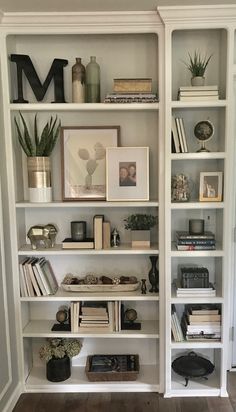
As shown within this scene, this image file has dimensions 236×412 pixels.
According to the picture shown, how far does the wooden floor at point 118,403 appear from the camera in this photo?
2434 mm

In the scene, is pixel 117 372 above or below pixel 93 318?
below

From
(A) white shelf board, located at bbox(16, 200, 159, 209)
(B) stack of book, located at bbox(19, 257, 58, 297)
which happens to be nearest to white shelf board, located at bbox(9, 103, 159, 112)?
(A) white shelf board, located at bbox(16, 200, 159, 209)

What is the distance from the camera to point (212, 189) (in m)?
2.46

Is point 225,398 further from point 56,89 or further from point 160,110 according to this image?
point 56,89

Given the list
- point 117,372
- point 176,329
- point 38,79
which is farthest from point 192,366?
point 38,79

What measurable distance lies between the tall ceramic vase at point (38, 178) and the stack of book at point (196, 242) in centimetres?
93

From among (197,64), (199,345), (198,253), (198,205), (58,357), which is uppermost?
(197,64)

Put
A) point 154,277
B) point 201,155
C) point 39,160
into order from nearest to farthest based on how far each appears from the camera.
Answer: point 201,155, point 39,160, point 154,277

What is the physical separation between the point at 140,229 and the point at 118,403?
1.17 metres

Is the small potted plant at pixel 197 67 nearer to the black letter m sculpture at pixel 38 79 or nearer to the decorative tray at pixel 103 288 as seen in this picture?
the black letter m sculpture at pixel 38 79

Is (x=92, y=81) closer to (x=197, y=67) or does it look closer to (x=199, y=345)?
(x=197, y=67)

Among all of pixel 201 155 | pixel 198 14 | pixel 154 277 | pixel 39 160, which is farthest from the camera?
pixel 154 277

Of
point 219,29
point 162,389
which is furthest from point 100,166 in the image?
point 162,389

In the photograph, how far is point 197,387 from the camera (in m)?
2.58
